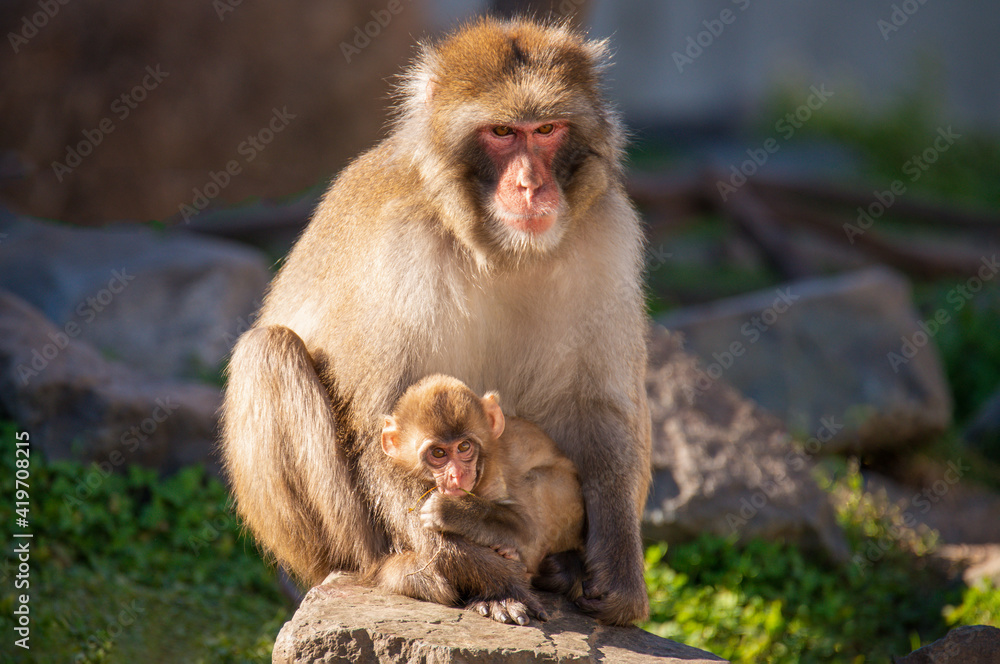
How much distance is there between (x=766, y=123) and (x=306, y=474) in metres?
14.0

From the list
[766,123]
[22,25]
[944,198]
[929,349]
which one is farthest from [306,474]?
[766,123]

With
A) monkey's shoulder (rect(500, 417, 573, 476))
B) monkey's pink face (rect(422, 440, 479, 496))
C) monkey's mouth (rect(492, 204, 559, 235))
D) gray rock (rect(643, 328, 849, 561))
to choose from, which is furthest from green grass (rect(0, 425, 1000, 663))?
monkey's mouth (rect(492, 204, 559, 235))

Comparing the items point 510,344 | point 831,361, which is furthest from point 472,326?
point 831,361

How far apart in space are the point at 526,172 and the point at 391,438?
0.97 metres

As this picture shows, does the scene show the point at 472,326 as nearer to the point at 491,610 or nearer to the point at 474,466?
the point at 474,466

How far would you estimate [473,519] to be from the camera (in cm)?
311

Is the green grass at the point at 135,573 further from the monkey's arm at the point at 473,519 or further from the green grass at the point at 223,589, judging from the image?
the monkey's arm at the point at 473,519

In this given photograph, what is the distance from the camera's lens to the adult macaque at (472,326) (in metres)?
3.16

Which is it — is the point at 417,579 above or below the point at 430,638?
above

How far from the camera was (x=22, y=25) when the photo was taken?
888 centimetres

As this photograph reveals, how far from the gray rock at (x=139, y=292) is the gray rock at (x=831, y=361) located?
10.3 ft

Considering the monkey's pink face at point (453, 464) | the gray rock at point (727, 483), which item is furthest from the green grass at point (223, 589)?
the monkey's pink face at point (453, 464)

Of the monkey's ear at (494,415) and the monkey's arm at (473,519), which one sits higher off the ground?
the monkey's ear at (494,415)

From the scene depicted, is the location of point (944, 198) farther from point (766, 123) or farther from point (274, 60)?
point (274, 60)
